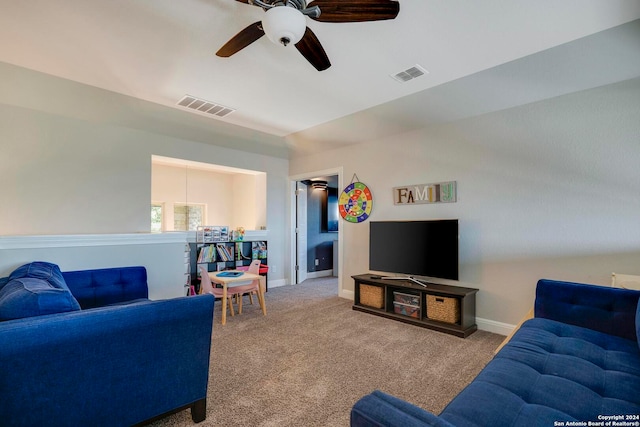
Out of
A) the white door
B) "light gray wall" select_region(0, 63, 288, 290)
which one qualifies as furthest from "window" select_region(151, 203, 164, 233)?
the white door

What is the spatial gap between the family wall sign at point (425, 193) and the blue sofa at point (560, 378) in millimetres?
1710

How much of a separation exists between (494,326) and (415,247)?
3.94 ft

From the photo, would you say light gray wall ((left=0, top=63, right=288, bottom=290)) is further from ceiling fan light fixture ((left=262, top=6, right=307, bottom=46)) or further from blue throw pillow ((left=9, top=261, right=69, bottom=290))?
ceiling fan light fixture ((left=262, top=6, right=307, bottom=46))

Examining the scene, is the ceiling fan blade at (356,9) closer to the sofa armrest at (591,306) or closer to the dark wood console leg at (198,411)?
the sofa armrest at (591,306)

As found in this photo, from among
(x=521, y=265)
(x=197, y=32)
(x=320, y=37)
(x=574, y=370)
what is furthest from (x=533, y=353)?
(x=197, y=32)

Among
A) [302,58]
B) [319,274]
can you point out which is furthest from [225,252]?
[302,58]

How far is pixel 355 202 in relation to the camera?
482cm

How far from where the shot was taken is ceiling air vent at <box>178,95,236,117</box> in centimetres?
363

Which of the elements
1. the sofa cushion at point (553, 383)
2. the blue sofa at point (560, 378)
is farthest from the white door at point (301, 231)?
the sofa cushion at point (553, 383)

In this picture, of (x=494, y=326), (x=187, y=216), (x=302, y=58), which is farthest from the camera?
(x=187, y=216)

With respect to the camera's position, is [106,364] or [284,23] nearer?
[106,364]

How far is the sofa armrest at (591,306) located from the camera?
195 centimetres

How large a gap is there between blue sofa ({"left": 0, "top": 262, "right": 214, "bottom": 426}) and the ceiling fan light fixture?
165 cm

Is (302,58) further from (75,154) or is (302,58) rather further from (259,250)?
(259,250)
